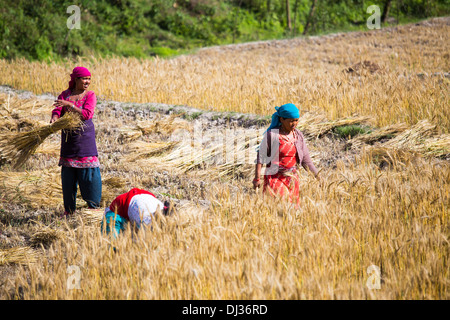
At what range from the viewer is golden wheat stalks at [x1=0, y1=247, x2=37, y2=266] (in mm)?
3072

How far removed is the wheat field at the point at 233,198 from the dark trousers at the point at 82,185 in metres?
0.12

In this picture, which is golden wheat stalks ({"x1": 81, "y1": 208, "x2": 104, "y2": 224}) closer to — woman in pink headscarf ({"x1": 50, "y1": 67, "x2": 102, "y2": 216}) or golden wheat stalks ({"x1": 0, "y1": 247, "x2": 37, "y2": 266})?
woman in pink headscarf ({"x1": 50, "y1": 67, "x2": 102, "y2": 216})

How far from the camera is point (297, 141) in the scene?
3.49 m

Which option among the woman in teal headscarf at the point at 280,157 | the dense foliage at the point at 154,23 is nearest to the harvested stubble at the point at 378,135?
the woman in teal headscarf at the point at 280,157

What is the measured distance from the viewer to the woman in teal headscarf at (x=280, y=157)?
11.1 ft

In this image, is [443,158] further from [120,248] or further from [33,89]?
[33,89]

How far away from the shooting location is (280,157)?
3469 millimetres

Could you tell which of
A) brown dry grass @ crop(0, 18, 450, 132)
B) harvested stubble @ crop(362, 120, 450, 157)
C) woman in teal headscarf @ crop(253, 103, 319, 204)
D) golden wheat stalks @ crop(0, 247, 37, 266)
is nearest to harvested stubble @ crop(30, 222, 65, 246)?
golden wheat stalks @ crop(0, 247, 37, 266)

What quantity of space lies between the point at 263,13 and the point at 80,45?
1020cm

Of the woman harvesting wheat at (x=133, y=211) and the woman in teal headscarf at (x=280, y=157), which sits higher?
the woman in teal headscarf at (x=280, y=157)

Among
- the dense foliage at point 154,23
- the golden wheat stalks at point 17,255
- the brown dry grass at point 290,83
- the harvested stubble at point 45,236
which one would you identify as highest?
the dense foliage at point 154,23

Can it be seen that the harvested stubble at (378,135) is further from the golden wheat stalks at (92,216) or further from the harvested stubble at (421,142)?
the golden wheat stalks at (92,216)

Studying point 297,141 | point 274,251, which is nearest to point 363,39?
point 297,141
